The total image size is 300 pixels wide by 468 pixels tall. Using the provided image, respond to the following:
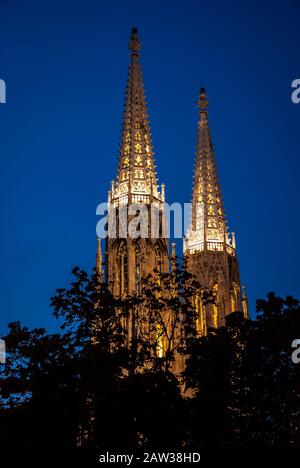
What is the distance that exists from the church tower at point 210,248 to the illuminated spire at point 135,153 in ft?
20.8

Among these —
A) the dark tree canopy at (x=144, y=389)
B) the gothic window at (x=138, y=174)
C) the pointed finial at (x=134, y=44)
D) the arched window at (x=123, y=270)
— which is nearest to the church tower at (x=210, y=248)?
the arched window at (x=123, y=270)

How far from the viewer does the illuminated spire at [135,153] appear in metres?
57.3

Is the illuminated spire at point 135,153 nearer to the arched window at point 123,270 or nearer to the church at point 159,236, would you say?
the church at point 159,236

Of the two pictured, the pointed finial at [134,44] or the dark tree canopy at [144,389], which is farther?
the pointed finial at [134,44]

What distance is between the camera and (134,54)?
6306 centimetres

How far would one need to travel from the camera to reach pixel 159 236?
56.3 metres

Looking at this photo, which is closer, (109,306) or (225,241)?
(109,306)

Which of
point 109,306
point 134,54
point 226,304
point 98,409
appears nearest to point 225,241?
point 226,304

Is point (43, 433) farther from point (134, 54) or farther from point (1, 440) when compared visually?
point (134, 54)

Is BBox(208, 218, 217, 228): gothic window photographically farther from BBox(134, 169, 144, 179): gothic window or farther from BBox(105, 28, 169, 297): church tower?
BBox(134, 169, 144, 179): gothic window

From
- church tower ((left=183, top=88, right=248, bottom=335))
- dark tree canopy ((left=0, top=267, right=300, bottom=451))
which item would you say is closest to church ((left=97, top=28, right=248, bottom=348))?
church tower ((left=183, top=88, right=248, bottom=335))

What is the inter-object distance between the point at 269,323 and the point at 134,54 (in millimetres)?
39266

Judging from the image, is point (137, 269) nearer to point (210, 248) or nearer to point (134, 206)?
point (134, 206)

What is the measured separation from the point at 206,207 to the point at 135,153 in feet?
28.0
